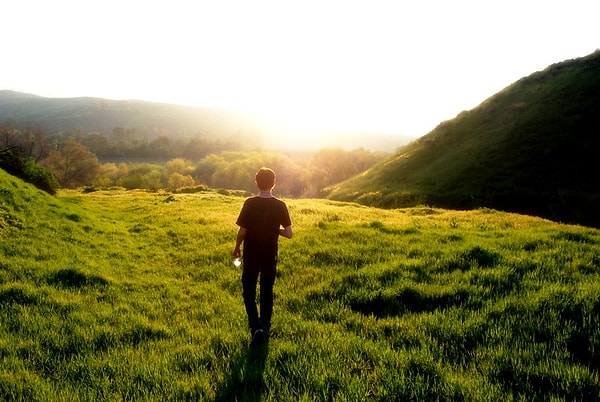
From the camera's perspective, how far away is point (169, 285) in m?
10.4

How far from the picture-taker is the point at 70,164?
95000 millimetres

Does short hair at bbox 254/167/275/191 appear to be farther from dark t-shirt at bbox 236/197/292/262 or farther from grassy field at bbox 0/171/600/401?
grassy field at bbox 0/171/600/401

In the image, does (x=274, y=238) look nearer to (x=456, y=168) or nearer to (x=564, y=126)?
(x=456, y=168)

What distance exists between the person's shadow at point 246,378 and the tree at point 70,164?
105 meters

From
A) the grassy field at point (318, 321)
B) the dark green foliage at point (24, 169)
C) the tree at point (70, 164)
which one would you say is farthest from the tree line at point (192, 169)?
the grassy field at point (318, 321)

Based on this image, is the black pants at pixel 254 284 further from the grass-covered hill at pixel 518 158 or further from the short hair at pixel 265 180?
the grass-covered hill at pixel 518 158

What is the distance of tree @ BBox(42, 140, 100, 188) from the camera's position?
94.1 metres

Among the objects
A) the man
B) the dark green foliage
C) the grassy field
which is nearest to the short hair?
the man

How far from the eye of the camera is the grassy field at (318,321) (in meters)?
5.11

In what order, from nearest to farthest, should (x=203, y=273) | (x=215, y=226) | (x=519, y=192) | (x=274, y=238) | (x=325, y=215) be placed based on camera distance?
(x=274, y=238) < (x=203, y=273) < (x=215, y=226) < (x=325, y=215) < (x=519, y=192)

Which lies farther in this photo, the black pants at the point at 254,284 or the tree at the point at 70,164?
the tree at the point at 70,164

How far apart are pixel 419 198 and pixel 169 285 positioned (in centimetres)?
3204

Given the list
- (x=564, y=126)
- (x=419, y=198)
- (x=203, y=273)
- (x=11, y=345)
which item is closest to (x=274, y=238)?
(x=11, y=345)

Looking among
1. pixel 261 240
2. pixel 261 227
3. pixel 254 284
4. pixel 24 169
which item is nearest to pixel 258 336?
pixel 254 284
